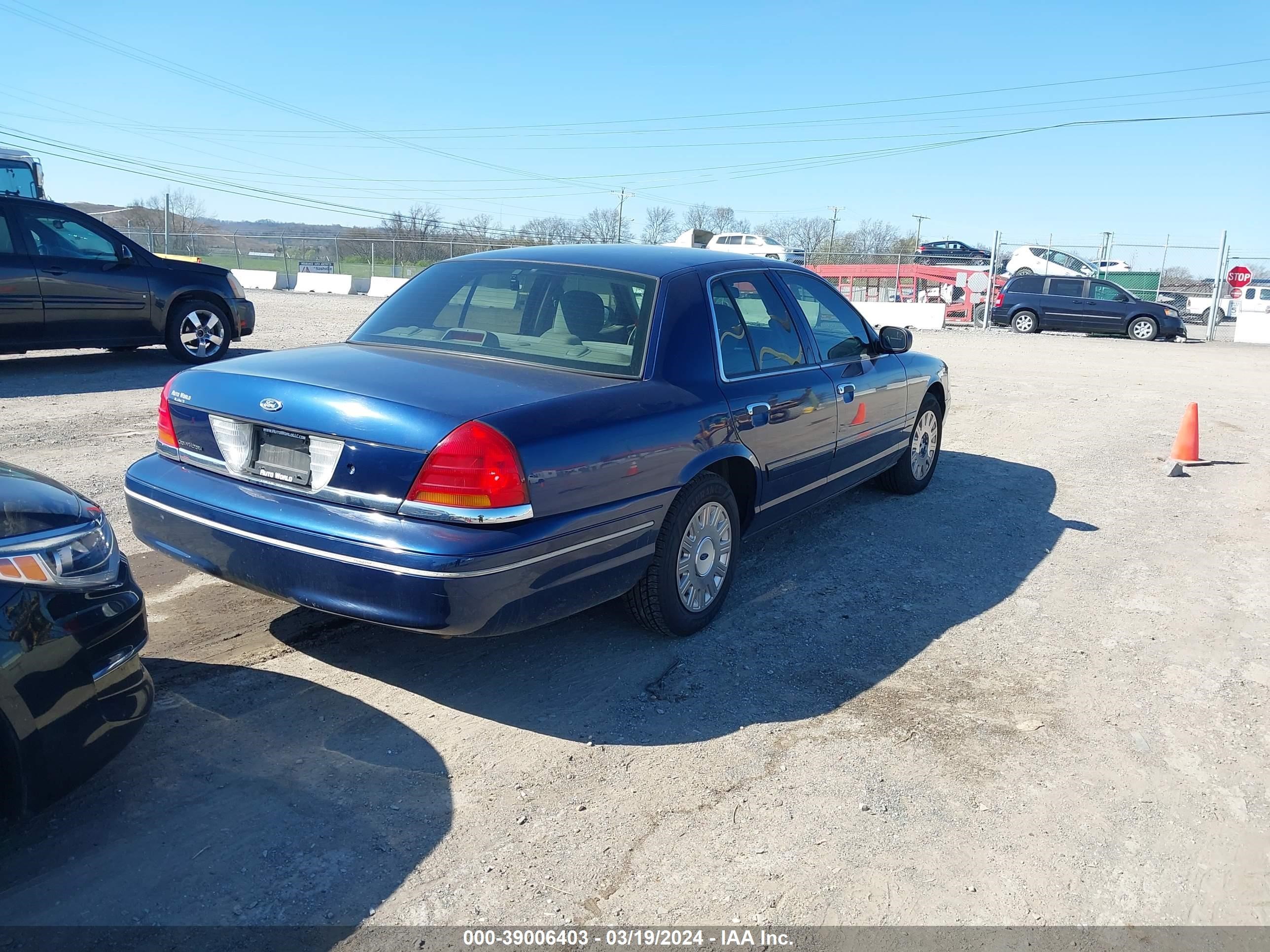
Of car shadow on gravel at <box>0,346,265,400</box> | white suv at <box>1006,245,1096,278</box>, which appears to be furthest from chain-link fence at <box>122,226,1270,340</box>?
car shadow on gravel at <box>0,346,265,400</box>

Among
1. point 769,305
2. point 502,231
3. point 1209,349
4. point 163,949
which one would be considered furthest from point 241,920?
point 502,231

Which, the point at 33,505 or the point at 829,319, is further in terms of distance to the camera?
the point at 829,319

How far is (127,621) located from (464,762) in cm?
115

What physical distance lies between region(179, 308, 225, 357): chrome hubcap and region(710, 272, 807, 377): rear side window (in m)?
8.59

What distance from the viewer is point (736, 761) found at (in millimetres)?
3438

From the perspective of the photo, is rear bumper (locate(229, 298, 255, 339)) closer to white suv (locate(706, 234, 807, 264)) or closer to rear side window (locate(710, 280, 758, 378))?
rear side window (locate(710, 280, 758, 378))

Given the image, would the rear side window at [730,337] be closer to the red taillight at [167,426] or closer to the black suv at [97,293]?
the red taillight at [167,426]

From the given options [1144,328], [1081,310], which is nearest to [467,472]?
[1081,310]

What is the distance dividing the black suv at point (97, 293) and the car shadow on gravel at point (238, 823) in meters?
8.01

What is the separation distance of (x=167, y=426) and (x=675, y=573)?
7.08 feet

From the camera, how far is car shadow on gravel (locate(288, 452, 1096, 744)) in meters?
3.77

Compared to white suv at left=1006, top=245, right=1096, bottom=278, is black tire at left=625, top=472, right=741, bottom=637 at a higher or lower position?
lower

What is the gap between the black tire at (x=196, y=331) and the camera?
1133 cm

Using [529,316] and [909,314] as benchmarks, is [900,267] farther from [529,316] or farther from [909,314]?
[529,316]
